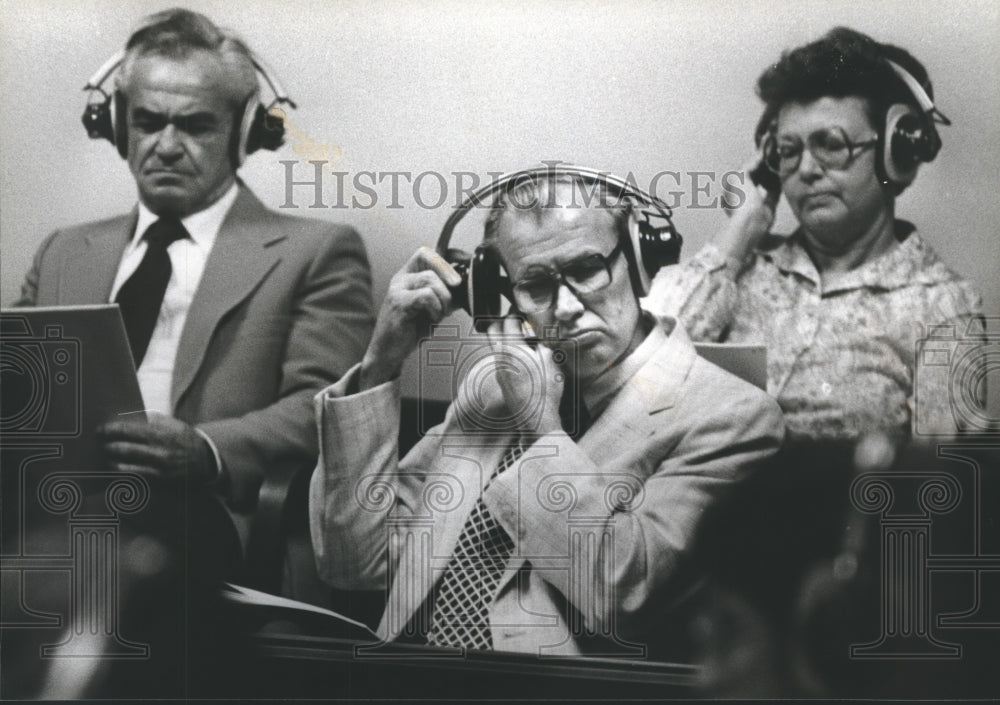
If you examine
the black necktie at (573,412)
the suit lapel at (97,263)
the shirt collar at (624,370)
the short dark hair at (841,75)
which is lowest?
the black necktie at (573,412)

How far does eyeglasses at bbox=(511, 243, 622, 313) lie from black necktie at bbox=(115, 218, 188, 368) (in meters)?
1.29

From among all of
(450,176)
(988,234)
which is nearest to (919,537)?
(988,234)

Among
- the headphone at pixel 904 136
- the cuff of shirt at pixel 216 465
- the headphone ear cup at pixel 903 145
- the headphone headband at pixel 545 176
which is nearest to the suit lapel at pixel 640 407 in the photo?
the headphone headband at pixel 545 176

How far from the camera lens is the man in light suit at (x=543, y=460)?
3.43 meters

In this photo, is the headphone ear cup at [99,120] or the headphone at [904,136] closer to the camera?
the headphone at [904,136]

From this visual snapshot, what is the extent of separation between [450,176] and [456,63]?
402mm

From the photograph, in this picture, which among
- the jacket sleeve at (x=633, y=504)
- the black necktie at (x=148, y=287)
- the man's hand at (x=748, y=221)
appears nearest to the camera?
the jacket sleeve at (x=633, y=504)

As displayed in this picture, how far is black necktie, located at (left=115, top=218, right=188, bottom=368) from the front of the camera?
11.9ft

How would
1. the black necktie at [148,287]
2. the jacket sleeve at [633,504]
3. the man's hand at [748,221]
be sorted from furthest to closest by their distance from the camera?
the black necktie at [148,287], the man's hand at [748,221], the jacket sleeve at [633,504]

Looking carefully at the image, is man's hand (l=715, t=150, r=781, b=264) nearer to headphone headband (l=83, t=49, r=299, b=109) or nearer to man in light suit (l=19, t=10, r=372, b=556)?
man in light suit (l=19, t=10, r=372, b=556)

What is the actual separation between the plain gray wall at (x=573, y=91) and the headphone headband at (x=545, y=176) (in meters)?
0.03

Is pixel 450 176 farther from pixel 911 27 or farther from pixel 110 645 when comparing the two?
pixel 110 645

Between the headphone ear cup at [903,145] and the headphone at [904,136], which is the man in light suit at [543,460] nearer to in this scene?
the headphone at [904,136]

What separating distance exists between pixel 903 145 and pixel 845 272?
18.7 inches
